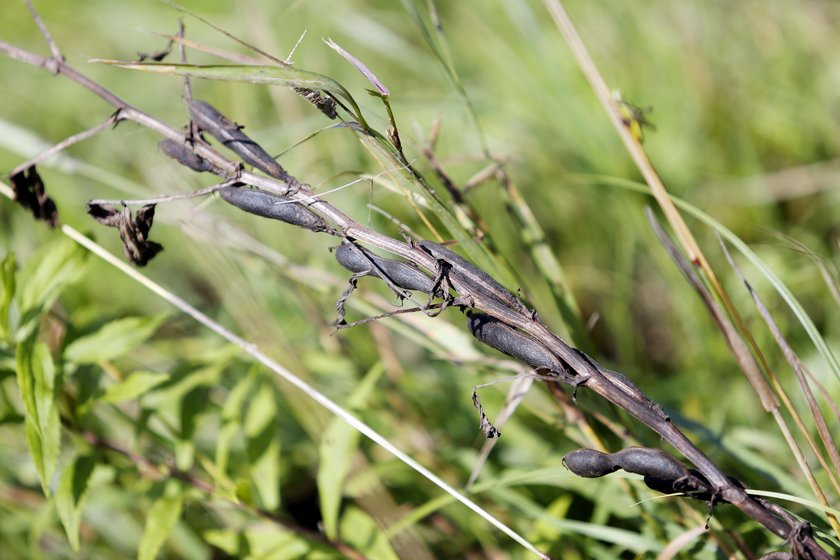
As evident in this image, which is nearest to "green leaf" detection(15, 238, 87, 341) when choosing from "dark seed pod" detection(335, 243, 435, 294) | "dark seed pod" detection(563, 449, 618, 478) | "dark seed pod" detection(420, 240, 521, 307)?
"dark seed pod" detection(335, 243, 435, 294)

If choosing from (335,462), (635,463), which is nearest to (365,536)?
(335,462)

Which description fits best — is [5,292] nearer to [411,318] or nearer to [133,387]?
[133,387]

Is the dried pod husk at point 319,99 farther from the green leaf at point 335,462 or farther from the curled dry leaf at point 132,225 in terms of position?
the green leaf at point 335,462

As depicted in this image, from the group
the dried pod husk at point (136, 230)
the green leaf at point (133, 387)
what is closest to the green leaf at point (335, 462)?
the green leaf at point (133, 387)

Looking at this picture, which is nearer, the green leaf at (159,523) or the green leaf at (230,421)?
the green leaf at (159,523)

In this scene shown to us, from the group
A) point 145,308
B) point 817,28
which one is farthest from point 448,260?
point 817,28

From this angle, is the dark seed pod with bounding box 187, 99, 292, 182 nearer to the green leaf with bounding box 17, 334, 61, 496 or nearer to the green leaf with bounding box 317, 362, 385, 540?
the green leaf with bounding box 17, 334, 61, 496

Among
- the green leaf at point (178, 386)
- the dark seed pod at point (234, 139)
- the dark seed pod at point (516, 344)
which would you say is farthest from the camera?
the green leaf at point (178, 386)
